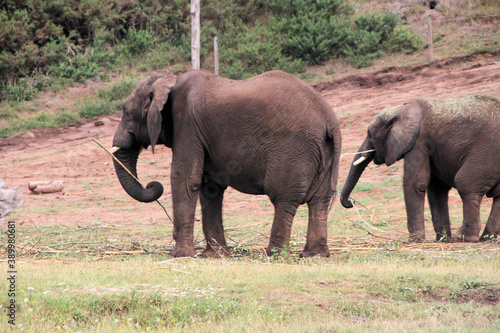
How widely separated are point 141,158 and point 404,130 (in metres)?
12.1

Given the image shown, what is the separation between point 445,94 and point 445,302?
594 inches

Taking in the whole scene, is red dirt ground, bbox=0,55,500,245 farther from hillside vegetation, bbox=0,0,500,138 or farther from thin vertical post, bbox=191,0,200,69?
thin vertical post, bbox=191,0,200,69

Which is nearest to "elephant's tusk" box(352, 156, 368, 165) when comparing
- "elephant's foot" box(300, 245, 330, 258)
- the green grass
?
"elephant's foot" box(300, 245, 330, 258)

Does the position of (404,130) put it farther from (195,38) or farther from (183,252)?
(195,38)

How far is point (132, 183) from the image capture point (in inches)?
406

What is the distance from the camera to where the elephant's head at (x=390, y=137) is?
1097cm

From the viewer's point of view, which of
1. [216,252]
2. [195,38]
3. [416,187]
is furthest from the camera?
[195,38]

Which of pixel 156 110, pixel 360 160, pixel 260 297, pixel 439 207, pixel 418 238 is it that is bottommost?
pixel 418 238

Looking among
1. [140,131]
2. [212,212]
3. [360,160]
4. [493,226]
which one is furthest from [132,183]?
[493,226]

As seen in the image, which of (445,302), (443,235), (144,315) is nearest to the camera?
(144,315)

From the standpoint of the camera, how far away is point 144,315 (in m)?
6.50

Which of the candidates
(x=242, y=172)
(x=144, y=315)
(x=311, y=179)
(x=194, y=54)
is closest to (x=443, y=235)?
(x=311, y=179)

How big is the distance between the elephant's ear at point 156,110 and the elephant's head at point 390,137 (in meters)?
3.78

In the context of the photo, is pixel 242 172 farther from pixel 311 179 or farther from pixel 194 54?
pixel 194 54
